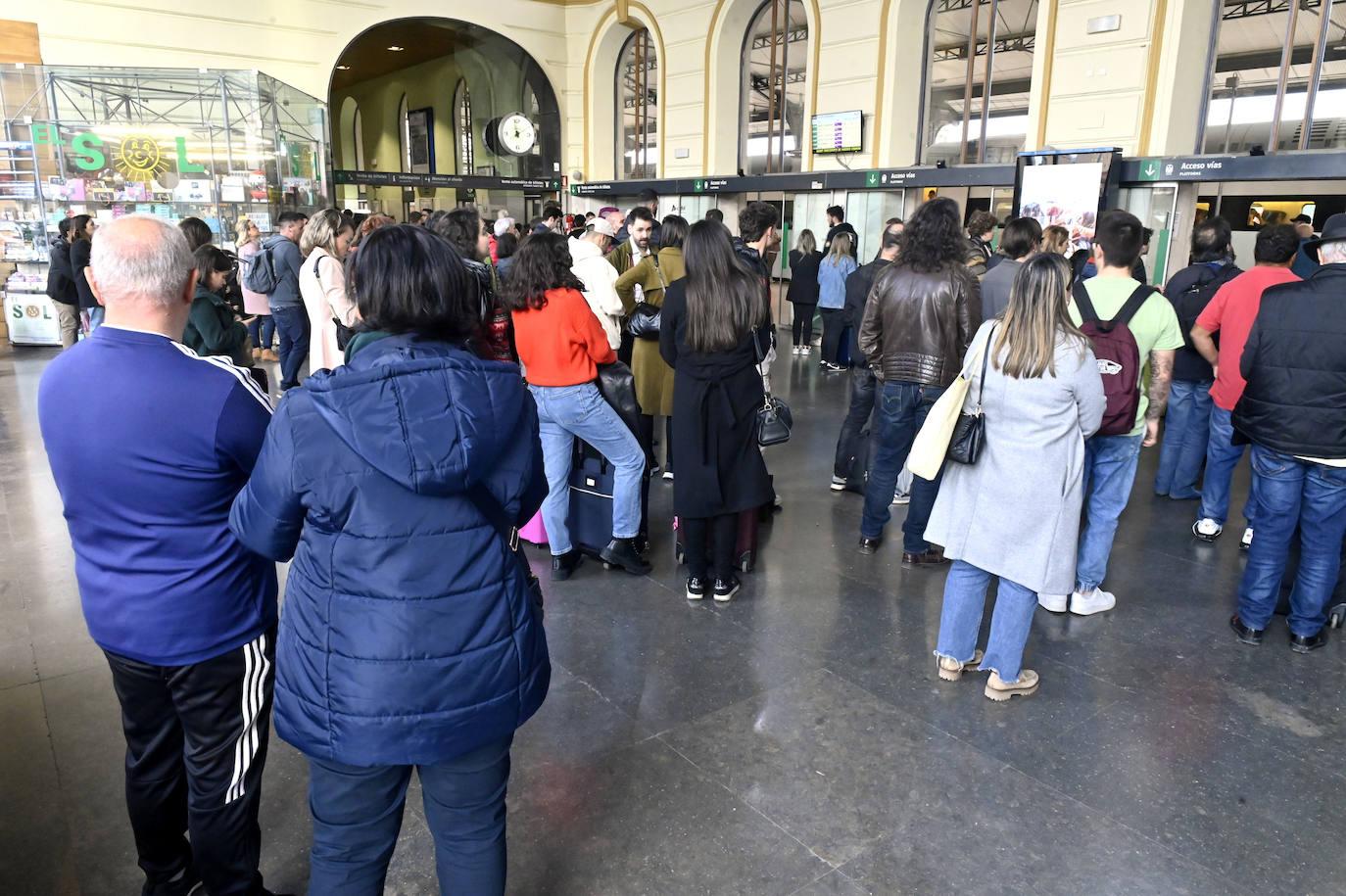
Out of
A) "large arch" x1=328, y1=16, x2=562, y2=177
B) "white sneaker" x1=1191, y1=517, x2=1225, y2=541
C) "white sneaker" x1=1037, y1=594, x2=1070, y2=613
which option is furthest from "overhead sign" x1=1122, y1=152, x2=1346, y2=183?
"large arch" x1=328, y1=16, x2=562, y2=177

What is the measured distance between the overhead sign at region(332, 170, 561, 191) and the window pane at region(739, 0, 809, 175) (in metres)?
4.68

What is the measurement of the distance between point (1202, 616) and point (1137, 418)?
38.6 inches

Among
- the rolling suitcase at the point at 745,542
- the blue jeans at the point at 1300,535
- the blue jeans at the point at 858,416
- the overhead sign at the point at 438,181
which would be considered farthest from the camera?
the overhead sign at the point at 438,181

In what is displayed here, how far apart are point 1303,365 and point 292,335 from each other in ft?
25.6

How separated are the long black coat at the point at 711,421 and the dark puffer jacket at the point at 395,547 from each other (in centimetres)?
222

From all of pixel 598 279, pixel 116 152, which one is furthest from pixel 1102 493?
pixel 116 152

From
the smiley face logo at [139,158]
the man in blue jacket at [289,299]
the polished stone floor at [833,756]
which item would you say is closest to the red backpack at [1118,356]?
the polished stone floor at [833,756]

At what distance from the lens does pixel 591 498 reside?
4.60m

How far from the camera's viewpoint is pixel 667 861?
2.50 m

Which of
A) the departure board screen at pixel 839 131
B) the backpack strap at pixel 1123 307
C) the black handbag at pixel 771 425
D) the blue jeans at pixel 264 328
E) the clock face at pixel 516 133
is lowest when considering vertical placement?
the blue jeans at pixel 264 328

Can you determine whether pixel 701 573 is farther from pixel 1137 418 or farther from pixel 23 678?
pixel 23 678

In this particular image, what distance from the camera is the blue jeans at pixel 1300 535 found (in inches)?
144

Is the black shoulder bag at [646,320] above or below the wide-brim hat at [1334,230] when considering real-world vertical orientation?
below

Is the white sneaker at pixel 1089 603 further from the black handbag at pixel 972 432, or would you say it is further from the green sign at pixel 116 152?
the green sign at pixel 116 152
